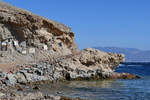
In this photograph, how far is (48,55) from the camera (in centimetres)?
3597

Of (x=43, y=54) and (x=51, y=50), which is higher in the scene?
(x=51, y=50)

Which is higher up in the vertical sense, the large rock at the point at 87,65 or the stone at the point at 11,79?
the large rock at the point at 87,65

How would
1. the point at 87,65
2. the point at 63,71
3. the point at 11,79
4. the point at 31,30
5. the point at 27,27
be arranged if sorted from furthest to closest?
the point at 31,30 < the point at 27,27 < the point at 87,65 < the point at 63,71 < the point at 11,79

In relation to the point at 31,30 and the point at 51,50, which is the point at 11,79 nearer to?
the point at 31,30

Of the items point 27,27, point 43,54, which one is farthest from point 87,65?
point 27,27

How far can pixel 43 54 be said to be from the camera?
117 feet

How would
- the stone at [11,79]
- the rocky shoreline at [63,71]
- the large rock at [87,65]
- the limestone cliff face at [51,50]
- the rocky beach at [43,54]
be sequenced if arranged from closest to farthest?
the stone at [11,79] < the rocky shoreline at [63,71] < the rocky beach at [43,54] < the large rock at [87,65] < the limestone cliff face at [51,50]

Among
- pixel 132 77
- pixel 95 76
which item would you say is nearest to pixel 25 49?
pixel 95 76

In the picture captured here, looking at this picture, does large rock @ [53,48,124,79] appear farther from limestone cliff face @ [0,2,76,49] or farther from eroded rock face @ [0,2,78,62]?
limestone cliff face @ [0,2,76,49]

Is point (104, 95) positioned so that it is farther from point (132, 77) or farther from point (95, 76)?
point (132, 77)

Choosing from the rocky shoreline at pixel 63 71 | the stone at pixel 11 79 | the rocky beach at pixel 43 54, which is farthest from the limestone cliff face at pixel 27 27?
the stone at pixel 11 79

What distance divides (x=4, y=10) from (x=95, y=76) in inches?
480

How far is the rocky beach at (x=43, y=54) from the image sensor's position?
31328 millimetres

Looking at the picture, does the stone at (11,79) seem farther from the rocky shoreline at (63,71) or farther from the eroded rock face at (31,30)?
the eroded rock face at (31,30)
